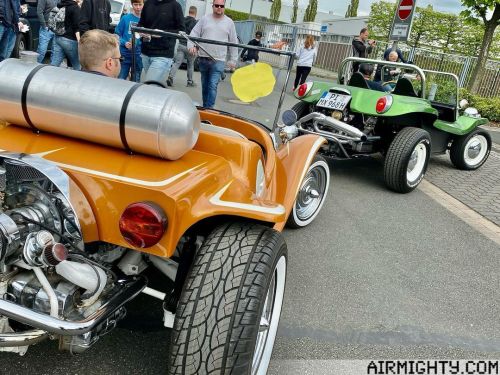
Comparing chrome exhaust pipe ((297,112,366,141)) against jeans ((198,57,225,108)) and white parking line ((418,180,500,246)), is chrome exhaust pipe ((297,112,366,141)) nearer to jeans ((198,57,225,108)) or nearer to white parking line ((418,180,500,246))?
white parking line ((418,180,500,246))

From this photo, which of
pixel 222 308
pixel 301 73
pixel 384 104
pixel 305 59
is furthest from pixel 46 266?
pixel 301 73

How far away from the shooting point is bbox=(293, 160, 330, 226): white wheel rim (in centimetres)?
414

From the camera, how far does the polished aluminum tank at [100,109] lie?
193cm

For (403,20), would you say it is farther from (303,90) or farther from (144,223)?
(144,223)

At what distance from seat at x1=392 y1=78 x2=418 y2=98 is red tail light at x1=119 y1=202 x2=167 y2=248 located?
5101 millimetres

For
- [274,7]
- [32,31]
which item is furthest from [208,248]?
[274,7]

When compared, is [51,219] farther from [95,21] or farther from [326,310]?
[95,21]

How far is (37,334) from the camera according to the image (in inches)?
67.4

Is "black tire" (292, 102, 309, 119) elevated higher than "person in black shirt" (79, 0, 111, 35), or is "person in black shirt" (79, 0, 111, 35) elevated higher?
"person in black shirt" (79, 0, 111, 35)

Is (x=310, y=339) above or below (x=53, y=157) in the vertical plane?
below

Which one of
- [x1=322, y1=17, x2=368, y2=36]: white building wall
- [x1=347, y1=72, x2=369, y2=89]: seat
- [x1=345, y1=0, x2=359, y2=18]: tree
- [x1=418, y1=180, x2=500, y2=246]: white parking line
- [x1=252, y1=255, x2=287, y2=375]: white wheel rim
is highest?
[x1=345, y1=0, x2=359, y2=18]: tree

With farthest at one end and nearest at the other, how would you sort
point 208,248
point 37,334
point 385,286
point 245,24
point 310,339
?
point 245,24 → point 385,286 → point 310,339 → point 208,248 → point 37,334

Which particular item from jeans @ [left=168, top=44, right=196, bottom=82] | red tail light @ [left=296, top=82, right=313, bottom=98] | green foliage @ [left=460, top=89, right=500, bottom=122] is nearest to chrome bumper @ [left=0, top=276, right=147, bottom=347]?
jeans @ [left=168, top=44, right=196, bottom=82]

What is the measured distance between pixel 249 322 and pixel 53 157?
1.06 metres
